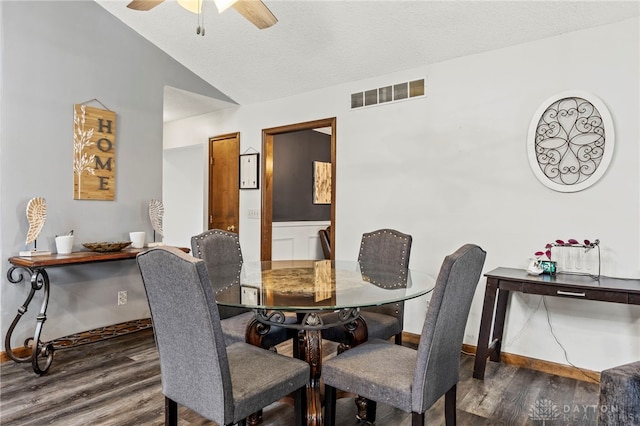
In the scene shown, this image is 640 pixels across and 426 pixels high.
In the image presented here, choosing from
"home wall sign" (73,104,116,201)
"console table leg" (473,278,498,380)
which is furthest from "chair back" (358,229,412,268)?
"home wall sign" (73,104,116,201)

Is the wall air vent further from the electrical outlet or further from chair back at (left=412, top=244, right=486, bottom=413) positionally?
the electrical outlet

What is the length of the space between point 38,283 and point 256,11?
2.61 metres

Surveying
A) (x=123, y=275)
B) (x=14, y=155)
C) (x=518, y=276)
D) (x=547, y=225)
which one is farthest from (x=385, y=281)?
(x=14, y=155)

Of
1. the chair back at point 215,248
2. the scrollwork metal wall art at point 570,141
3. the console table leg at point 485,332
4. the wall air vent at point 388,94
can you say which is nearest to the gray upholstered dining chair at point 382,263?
the console table leg at point 485,332

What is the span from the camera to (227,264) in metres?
2.91

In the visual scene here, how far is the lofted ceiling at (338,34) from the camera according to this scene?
2791mm

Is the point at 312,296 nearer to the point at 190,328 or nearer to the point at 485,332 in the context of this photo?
the point at 190,328

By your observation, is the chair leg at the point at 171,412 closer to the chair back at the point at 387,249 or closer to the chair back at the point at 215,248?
the chair back at the point at 215,248

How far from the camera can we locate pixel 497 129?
315 centimetres

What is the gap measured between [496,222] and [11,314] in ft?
12.7

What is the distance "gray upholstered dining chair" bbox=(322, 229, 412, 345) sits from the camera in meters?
2.38

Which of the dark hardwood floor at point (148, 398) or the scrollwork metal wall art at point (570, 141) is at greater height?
the scrollwork metal wall art at point (570, 141)

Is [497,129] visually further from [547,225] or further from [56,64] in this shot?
[56,64]

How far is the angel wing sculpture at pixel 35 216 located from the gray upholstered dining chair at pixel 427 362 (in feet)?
8.56
